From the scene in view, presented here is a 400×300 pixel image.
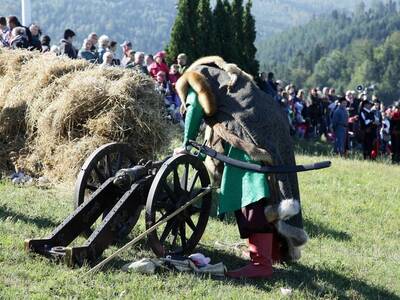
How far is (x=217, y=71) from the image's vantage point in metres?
6.58

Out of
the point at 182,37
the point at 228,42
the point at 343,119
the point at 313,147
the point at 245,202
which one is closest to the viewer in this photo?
the point at 245,202

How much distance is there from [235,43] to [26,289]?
21.2 meters

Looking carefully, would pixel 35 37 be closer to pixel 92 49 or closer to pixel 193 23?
pixel 92 49

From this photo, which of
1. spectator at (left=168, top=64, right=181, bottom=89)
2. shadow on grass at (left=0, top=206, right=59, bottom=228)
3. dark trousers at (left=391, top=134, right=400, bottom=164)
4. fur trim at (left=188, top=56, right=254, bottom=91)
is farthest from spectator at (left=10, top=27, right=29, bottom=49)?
dark trousers at (left=391, top=134, right=400, bottom=164)

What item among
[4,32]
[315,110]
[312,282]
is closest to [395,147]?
[315,110]

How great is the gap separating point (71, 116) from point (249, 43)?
17832mm

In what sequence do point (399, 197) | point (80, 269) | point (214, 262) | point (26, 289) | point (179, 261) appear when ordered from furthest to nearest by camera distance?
point (399, 197) → point (214, 262) → point (179, 261) → point (80, 269) → point (26, 289)

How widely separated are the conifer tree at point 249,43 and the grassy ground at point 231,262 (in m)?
15.0

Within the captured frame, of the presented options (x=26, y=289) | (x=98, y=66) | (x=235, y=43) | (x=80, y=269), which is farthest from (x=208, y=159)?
(x=235, y=43)

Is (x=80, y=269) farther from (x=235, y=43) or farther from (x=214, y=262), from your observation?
(x=235, y=43)

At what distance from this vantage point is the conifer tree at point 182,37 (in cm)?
2355

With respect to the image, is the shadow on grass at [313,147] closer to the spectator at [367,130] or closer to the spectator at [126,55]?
the spectator at [367,130]

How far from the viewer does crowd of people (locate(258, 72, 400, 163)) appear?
20578 millimetres

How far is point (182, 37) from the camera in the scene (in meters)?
23.8
